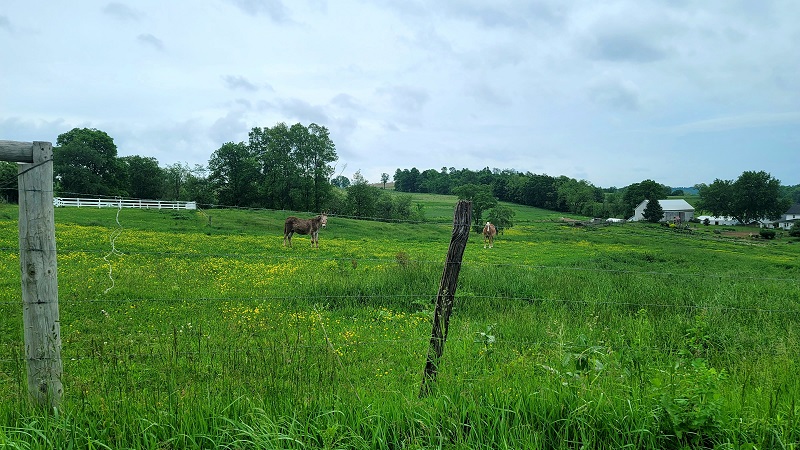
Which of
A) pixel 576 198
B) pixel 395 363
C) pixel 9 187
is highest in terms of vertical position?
pixel 576 198

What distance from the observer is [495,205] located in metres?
47.7

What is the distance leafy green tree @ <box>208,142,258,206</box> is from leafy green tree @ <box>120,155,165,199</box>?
5302 mm

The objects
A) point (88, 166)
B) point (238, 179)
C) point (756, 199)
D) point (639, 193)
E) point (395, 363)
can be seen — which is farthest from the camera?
point (639, 193)

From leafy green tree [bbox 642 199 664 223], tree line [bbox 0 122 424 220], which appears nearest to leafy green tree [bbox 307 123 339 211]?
tree line [bbox 0 122 424 220]

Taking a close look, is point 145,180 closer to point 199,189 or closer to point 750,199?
point 199,189

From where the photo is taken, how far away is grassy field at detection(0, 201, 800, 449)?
325 cm

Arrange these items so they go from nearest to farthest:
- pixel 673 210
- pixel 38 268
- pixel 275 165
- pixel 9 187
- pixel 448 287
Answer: pixel 38 268 < pixel 9 187 < pixel 448 287 < pixel 275 165 < pixel 673 210

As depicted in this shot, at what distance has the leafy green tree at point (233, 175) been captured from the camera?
4167 cm

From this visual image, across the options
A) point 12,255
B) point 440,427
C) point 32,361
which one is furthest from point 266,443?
point 12,255

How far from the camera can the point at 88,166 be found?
40.2 meters

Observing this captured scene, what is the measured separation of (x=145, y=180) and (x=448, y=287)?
4882 cm

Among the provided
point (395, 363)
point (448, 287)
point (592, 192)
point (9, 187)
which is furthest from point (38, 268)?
point (592, 192)

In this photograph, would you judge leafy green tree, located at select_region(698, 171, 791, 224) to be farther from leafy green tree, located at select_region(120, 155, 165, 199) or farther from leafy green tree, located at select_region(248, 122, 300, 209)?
leafy green tree, located at select_region(120, 155, 165, 199)

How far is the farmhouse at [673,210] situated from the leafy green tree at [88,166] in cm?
9926
